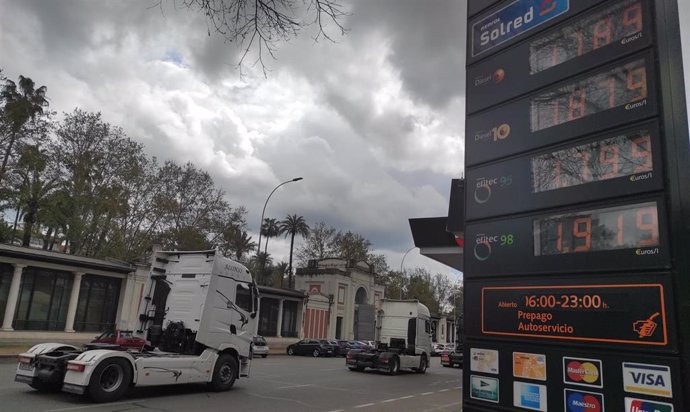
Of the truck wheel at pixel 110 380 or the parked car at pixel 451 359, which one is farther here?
the parked car at pixel 451 359

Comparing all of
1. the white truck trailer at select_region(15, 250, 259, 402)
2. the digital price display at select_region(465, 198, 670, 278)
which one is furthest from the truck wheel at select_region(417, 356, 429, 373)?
the digital price display at select_region(465, 198, 670, 278)

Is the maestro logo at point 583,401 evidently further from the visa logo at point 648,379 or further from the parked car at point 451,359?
the parked car at point 451,359

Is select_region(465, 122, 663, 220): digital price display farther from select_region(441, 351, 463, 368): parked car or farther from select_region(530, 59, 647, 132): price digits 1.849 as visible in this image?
select_region(441, 351, 463, 368): parked car

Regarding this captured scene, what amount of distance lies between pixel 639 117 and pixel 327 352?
37.0 metres

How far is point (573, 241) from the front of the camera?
15.4ft

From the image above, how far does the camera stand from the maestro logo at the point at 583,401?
418 cm

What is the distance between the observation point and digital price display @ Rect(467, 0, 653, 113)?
4758mm

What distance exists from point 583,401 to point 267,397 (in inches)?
406

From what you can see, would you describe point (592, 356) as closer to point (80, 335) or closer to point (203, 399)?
point (203, 399)

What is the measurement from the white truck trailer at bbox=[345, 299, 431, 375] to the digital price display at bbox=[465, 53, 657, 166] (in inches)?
786

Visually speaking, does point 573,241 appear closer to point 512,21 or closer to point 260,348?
point 512,21

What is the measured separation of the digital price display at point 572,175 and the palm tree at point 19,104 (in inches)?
1392

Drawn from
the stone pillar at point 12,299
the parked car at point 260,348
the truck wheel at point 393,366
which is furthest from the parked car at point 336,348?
the stone pillar at point 12,299

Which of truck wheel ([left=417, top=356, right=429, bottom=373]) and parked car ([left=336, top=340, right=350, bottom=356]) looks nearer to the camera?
truck wheel ([left=417, top=356, right=429, bottom=373])
